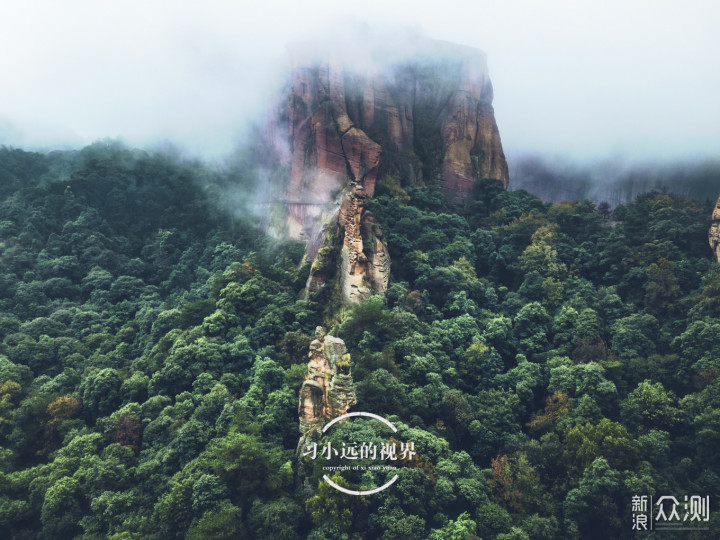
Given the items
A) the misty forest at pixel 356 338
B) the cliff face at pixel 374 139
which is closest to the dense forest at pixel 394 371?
the misty forest at pixel 356 338

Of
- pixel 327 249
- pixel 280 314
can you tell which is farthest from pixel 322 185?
pixel 280 314

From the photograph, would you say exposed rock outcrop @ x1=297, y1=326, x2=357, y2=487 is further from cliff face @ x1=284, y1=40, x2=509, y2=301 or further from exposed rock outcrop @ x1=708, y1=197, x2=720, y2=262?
exposed rock outcrop @ x1=708, y1=197, x2=720, y2=262

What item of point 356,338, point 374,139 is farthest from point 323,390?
point 374,139

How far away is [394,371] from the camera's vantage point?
2350cm

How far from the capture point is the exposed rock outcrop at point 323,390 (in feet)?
66.7

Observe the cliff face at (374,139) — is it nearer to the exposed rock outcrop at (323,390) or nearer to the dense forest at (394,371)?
the dense forest at (394,371)

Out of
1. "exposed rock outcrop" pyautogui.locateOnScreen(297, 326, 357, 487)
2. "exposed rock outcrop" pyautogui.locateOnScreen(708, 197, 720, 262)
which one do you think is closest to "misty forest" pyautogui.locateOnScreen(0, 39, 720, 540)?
"exposed rock outcrop" pyautogui.locateOnScreen(297, 326, 357, 487)

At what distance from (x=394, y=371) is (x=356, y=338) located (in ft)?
8.37

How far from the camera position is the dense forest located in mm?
18781

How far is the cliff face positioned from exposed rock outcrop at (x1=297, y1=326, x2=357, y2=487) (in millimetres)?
6408

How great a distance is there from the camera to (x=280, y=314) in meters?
27.7

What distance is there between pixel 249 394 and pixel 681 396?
17245 millimetres

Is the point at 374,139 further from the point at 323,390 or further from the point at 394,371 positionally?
the point at 323,390

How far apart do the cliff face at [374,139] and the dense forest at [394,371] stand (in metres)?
1.84
